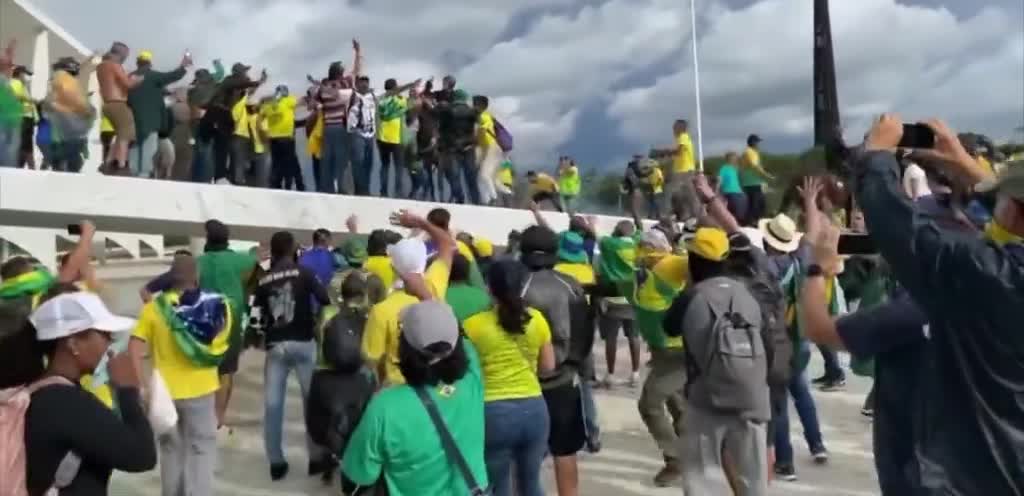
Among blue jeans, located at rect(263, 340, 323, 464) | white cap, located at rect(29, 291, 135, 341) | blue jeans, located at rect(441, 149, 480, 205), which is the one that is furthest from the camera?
blue jeans, located at rect(441, 149, 480, 205)

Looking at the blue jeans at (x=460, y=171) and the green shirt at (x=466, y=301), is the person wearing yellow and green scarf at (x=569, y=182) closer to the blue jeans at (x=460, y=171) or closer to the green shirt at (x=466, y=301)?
the blue jeans at (x=460, y=171)

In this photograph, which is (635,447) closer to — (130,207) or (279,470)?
(279,470)

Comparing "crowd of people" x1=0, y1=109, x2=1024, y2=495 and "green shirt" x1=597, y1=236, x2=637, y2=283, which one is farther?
→ "green shirt" x1=597, y1=236, x2=637, y2=283

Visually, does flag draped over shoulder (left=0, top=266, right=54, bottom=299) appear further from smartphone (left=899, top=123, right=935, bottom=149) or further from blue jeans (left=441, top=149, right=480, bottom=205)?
blue jeans (left=441, top=149, right=480, bottom=205)

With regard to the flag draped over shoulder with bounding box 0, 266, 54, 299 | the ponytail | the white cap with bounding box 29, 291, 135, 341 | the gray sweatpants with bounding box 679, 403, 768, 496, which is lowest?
the gray sweatpants with bounding box 679, 403, 768, 496

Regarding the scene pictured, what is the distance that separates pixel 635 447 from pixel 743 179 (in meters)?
8.44

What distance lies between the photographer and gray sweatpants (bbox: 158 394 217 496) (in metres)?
6.09

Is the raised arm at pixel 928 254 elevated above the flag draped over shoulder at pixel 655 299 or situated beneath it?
elevated above

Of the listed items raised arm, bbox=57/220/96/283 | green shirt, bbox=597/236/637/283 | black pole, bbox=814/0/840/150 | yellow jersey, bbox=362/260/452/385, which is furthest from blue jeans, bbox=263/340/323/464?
black pole, bbox=814/0/840/150

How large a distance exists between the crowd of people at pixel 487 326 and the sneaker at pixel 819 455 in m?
0.04

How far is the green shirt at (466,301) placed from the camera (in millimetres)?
5316

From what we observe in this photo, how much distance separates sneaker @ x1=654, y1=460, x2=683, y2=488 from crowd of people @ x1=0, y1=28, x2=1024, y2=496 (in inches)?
0.6

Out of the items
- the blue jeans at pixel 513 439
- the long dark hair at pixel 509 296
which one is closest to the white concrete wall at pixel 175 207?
the long dark hair at pixel 509 296

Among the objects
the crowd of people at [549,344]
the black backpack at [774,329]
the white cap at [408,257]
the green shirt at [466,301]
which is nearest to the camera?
the crowd of people at [549,344]
